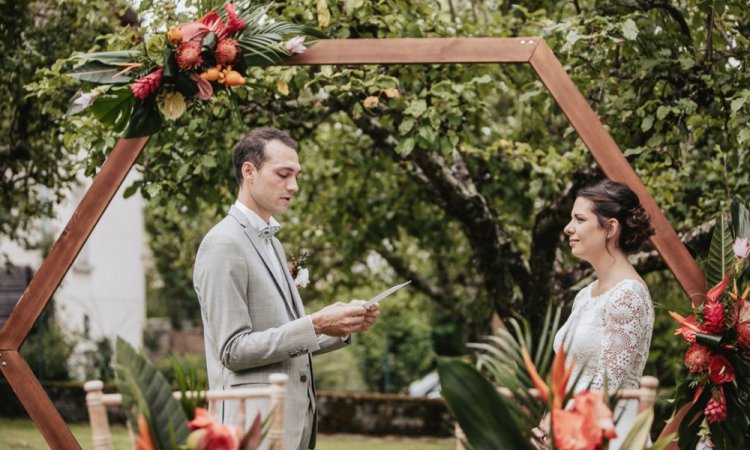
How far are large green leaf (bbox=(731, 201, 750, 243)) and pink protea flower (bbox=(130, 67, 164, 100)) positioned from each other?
2266 millimetres

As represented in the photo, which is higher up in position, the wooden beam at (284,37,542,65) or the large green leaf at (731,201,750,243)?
the wooden beam at (284,37,542,65)

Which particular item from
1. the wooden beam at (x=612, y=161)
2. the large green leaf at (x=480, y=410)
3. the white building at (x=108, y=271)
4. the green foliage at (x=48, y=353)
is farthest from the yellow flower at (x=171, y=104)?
the white building at (x=108, y=271)

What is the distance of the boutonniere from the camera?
12.3 ft

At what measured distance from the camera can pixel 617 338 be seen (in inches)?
128

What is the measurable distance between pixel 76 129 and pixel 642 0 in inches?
128

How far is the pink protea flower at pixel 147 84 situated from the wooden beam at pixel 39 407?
110cm

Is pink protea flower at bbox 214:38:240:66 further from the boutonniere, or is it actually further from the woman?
the woman

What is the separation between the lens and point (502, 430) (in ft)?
7.45

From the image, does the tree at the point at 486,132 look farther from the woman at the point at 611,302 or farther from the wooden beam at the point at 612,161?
the woman at the point at 611,302

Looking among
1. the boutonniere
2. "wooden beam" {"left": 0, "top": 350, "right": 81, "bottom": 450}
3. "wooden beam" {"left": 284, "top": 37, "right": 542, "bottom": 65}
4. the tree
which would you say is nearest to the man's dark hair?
the tree

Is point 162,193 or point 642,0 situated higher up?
point 162,193

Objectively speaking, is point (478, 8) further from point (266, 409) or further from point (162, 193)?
point (266, 409)

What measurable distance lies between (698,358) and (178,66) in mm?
Answer: 2225

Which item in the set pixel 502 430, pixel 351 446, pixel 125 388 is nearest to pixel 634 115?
pixel 502 430
